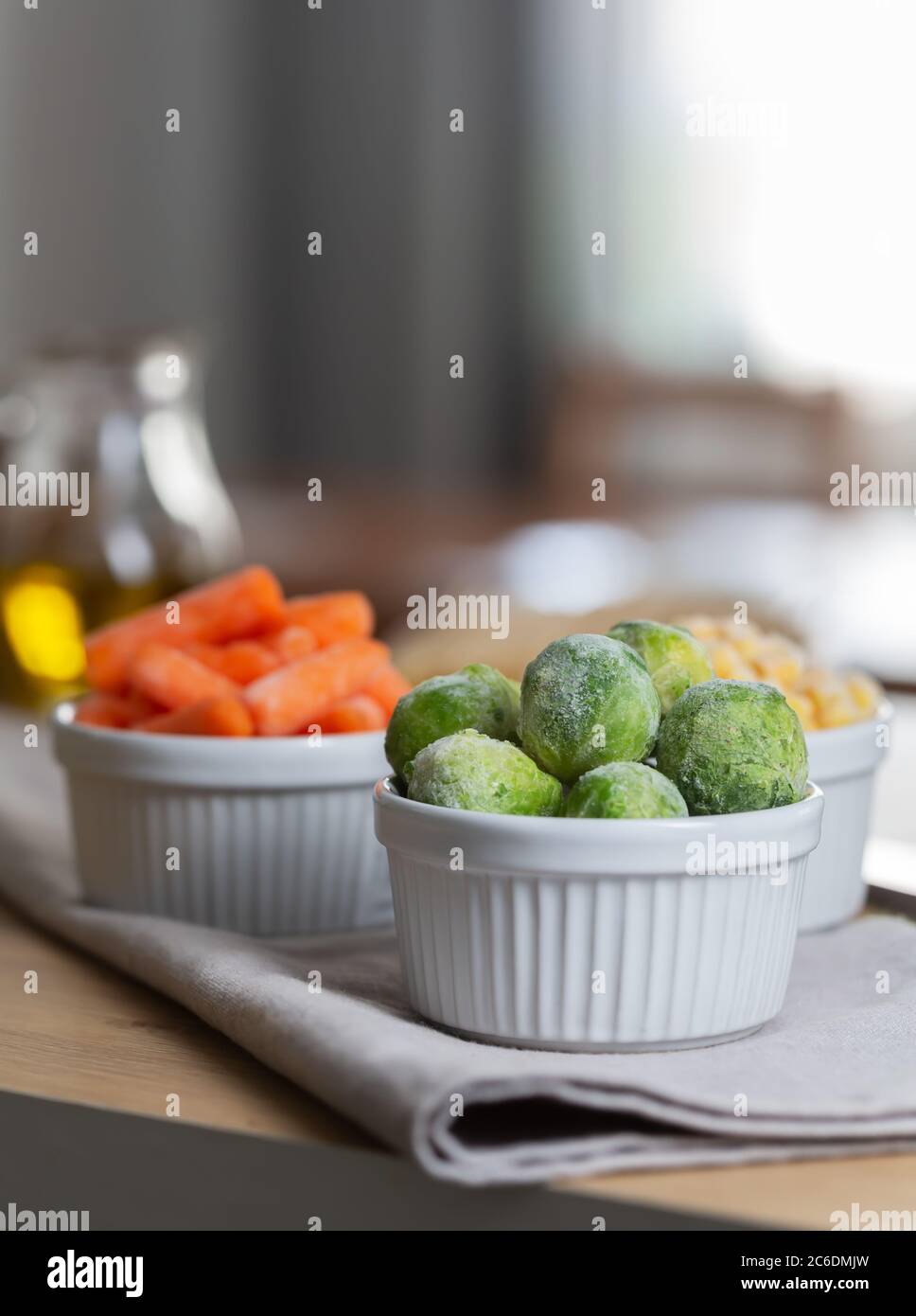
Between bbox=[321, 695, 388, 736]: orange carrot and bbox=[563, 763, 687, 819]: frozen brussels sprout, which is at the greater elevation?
bbox=[563, 763, 687, 819]: frozen brussels sprout

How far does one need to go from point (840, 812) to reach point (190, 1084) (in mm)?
516

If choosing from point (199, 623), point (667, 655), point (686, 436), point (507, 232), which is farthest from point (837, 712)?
point (507, 232)

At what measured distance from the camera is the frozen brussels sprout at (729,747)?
0.87 metres

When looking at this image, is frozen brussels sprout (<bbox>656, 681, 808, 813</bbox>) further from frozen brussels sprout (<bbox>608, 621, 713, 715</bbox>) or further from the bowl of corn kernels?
the bowl of corn kernels

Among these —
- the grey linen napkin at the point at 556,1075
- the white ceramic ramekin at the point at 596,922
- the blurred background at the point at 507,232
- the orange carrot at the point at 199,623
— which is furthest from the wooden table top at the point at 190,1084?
the blurred background at the point at 507,232

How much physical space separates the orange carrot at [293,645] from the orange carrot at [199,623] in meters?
0.04

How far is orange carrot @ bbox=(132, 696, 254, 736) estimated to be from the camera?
114cm

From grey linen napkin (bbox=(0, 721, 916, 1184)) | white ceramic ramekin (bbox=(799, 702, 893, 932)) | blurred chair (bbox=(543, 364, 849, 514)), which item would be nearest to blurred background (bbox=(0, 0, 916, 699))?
blurred chair (bbox=(543, 364, 849, 514))

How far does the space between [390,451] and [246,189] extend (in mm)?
1201

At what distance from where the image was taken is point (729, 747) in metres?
0.87

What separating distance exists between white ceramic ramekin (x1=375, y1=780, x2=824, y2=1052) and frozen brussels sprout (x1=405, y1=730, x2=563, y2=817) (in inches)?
0.5
